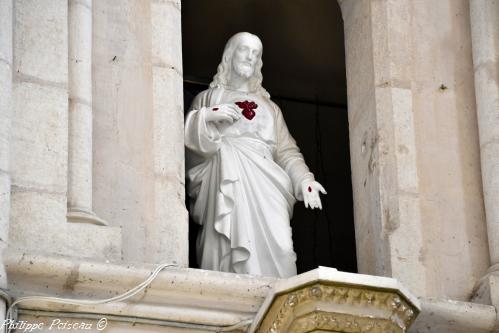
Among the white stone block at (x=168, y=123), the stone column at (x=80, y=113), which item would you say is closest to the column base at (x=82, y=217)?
the stone column at (x=80, y=113)

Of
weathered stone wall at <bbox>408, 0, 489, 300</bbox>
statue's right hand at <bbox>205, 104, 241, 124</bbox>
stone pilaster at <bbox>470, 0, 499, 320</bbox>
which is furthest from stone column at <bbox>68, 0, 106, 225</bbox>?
stone pilaster at <bbox>470, 0, 499, 320</bbox>

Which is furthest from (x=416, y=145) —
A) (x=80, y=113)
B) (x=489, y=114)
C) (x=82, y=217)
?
(x=82, y=217)

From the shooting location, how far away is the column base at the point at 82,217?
9016 millimetres

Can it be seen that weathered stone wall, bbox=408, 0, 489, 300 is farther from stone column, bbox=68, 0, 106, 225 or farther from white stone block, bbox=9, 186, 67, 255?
white stone block, bbox=9, 186, 67, 255

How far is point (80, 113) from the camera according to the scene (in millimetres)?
9281

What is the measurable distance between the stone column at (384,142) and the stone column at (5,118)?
1839mm

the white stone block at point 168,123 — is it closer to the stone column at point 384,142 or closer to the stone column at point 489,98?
the stone column at point 384,142

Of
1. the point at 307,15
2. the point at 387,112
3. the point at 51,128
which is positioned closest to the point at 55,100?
the point at 51,128

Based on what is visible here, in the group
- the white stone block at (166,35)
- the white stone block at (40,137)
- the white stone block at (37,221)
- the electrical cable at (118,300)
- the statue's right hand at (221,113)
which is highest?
the white stone block at (166,35)

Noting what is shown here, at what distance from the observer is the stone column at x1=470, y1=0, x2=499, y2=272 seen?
9852 millimetres

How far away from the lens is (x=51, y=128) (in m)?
9.12

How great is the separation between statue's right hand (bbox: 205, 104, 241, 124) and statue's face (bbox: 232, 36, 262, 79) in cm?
37

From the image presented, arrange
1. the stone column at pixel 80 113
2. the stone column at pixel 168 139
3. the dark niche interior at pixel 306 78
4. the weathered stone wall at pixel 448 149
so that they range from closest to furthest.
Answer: the stone column at pixel 80 113, the stone column at pixel 168 139, the weathered stone wall at pixel 448 149, the dark niche interior at pixel 306 78

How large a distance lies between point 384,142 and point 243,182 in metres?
0.68
